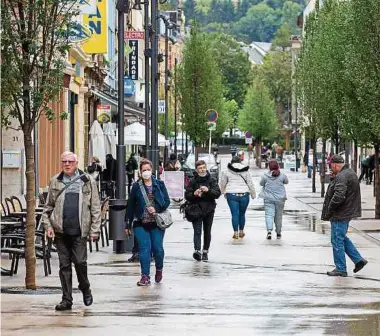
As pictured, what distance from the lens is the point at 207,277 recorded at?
18297mm

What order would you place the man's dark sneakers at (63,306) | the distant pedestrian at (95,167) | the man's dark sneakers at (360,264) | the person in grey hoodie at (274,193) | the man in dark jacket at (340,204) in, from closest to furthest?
1. the man's dark sneakers at (63,306)
2. the man in dark jacket at (340,204)
3. the man's dark sneakers at (360,264)
4. the person in grey hoodie at (274,193)
5. the distant pedestrian at (95,167)

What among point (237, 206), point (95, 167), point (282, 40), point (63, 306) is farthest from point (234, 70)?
point (63, 306)

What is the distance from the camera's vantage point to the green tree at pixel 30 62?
51.4ft

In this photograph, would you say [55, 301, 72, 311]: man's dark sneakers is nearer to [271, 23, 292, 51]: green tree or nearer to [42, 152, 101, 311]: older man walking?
[42, 152, 101, 311]: older man walking

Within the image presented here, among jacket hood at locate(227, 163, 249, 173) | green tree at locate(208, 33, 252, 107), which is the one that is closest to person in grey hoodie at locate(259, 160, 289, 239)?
jacket hood at locate(227, 163, 249, 173)

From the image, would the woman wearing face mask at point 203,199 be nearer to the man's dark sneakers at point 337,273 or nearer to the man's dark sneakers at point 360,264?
Answer: the man's dark sneakers at point 337,273

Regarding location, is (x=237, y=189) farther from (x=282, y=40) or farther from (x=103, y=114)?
(x=282, y=40)

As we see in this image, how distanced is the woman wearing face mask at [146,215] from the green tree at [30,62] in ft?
5.32

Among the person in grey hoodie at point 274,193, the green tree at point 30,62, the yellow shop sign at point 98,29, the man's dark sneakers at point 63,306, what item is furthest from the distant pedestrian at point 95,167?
the man's dark sneakers at point 63,306

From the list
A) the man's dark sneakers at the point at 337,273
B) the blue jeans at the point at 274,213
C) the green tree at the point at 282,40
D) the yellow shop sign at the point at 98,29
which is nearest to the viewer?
the man's dark sneakers at the point at 337,273

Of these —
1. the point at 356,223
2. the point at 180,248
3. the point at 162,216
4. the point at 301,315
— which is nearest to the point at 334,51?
the point at 356,223

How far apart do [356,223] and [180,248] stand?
8494 millimetres

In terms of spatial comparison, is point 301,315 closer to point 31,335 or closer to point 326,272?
point 31,335

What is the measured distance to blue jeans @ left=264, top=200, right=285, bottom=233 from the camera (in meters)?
26.7
